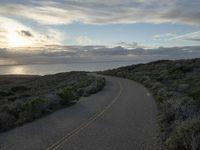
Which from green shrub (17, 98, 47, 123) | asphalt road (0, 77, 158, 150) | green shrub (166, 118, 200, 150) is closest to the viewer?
green shrub (166, 118, 200, 150)

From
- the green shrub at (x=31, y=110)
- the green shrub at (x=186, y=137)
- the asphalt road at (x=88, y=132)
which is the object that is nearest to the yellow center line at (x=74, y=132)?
the asphalt road at (x=88, y=132)

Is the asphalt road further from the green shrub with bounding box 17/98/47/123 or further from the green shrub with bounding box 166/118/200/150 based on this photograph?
the green shrub with bounding box 166/118/200/150

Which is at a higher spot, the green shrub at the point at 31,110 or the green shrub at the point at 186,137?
the green shrub at the point at 186,137

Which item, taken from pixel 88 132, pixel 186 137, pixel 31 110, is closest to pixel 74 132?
pixel 88 132

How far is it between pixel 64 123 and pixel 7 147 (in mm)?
4663

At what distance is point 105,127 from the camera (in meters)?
14.6

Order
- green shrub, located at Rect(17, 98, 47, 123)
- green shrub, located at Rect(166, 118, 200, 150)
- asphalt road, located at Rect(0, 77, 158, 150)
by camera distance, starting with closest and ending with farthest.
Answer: green shrub, located at Rect(166, 118, 200, 150), asphalt road, located at Rect(0, 77, 158, 150), green shrub, located at Rect(17, 98, 47, 123)

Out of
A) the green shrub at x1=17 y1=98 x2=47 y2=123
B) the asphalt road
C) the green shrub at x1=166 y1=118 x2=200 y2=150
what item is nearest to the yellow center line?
the asphalt road

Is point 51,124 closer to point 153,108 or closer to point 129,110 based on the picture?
point 129,110

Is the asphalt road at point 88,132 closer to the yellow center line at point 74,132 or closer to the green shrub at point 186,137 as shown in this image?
the yellow center line at point 74,132

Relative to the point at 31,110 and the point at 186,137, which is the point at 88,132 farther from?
the point at 31,110

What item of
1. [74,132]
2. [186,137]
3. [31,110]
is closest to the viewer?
[186,137]

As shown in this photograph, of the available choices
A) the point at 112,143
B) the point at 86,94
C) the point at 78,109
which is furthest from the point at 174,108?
the point at 86,94

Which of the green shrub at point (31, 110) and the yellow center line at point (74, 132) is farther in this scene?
the green shrub at point (31, 110)
